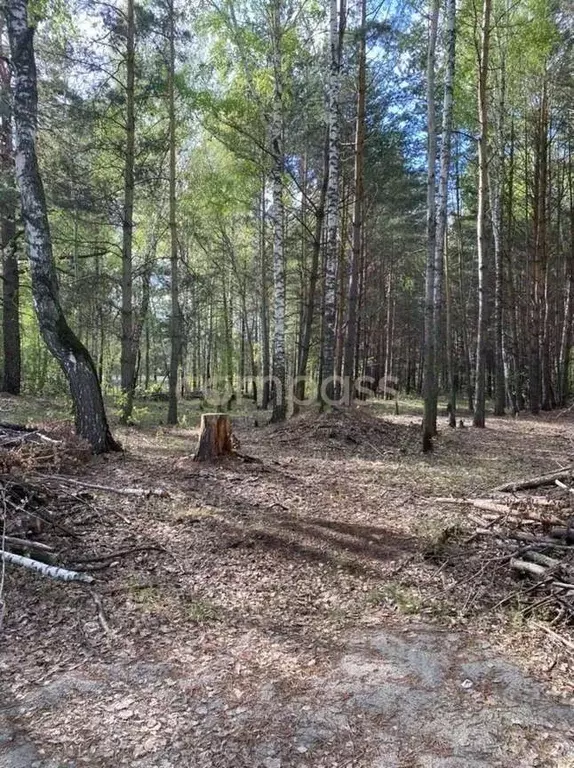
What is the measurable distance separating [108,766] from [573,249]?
17.4m

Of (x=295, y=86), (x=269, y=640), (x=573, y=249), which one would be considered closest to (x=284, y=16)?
(x=295, y=86)

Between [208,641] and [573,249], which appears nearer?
[208,641]

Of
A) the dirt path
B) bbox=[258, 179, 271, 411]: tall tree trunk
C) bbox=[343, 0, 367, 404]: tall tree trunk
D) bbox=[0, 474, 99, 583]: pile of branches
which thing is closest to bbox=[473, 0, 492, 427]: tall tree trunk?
bbox=[343, 0, 367, 404]: tall tree trunk

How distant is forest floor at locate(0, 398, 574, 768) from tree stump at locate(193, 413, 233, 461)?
132 centimetres

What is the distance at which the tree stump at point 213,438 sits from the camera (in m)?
7.29

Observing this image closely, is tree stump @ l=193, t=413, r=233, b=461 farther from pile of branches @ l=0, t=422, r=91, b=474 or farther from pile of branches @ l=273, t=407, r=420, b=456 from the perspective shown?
pile of branches @ l=273, t=407, r=420, b=456

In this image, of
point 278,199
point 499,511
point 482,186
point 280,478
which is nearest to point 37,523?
point 280,478

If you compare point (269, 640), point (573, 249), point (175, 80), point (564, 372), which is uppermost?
point (175, 80)

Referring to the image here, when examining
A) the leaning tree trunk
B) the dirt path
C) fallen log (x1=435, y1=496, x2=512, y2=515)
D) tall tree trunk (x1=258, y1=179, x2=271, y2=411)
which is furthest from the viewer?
tall tree trunk (x1=258, y1=179, x2=271, y2=411)

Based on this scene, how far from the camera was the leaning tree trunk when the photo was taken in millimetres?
6445

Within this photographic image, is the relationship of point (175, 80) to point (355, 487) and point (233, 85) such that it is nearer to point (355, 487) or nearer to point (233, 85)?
point (233, 85)

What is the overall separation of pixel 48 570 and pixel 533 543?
3.64m

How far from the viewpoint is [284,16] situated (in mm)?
11789

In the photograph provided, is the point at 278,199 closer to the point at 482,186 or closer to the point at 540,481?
the point at 482,186
